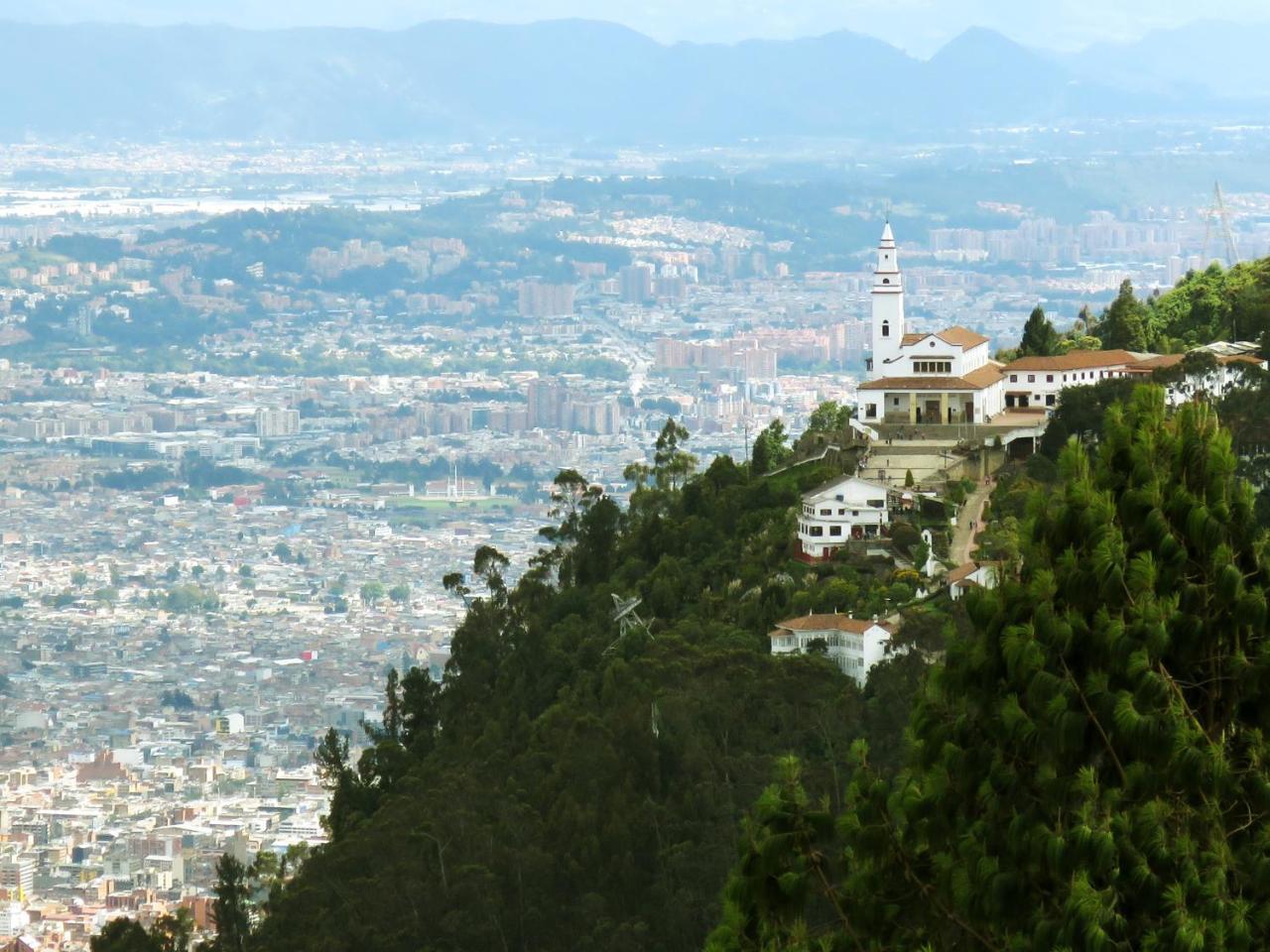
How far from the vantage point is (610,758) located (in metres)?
24.5

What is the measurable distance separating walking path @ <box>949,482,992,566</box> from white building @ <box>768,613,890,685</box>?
1.54 meters

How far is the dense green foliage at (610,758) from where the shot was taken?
22422 mm

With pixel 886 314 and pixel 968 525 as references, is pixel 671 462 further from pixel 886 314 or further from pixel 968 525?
pixel 968 525

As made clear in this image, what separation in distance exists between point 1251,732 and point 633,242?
129 meters

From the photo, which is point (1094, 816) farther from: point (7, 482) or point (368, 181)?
point (368, 181)

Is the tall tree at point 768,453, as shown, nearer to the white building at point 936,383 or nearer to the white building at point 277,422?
the white building at point 936,383

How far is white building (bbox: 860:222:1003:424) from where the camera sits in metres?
29.8

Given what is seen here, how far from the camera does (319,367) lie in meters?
116

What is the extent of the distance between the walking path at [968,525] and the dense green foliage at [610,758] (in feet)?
2.23

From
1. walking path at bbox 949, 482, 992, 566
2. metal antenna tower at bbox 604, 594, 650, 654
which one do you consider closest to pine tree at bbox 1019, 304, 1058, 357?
walking path at bbox 949, 482, 992, 566

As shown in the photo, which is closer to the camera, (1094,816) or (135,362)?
(1094,816)

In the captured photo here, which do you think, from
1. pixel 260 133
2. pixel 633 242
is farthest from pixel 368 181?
pixel 633 242

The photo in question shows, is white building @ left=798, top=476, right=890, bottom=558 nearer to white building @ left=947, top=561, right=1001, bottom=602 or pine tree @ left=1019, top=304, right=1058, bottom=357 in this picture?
white building @ left=947, top=561, right=1001, bottom=602

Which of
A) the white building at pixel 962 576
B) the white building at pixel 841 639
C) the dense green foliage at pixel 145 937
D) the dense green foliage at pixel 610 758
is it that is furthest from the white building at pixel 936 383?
the dense green foliage at pixel 145 937
